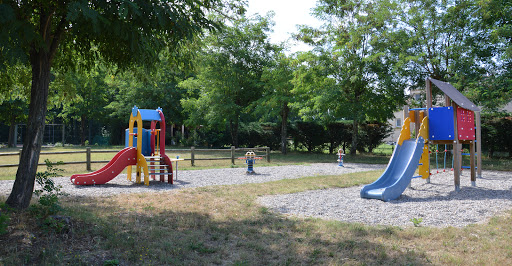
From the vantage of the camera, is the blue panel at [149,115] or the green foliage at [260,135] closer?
the blue panel at [149,115]

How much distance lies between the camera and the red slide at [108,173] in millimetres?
9562

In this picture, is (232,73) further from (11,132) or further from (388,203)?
(11,132)

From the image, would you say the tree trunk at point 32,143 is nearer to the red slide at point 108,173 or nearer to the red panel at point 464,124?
the red slide at point 108,173

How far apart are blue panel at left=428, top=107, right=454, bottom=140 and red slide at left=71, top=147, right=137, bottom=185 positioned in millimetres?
8402

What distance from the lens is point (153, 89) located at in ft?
107

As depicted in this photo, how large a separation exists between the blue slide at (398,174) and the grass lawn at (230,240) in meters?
2.14

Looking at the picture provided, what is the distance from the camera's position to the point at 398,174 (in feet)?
29.2

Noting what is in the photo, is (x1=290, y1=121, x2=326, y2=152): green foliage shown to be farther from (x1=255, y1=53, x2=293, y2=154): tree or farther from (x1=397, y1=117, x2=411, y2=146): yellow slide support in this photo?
(x1=397, y1=117, x2=411, y2=146): yellow slide support

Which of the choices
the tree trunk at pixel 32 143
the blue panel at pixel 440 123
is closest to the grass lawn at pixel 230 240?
the tree trunk at pixel 32 143

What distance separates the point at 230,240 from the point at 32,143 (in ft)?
10.8

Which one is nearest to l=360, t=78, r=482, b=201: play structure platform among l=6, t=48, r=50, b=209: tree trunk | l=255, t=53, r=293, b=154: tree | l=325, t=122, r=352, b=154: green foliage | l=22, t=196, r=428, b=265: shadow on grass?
l=22, t=196, r=428, b=265: shadow on grass

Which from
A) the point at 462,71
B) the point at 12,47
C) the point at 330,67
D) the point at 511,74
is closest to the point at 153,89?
the point at 330,67

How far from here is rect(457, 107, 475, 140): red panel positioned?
958cm

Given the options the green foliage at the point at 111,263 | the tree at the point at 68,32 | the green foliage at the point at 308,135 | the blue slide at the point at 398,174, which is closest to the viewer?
the green foliage at the point at 111,263
